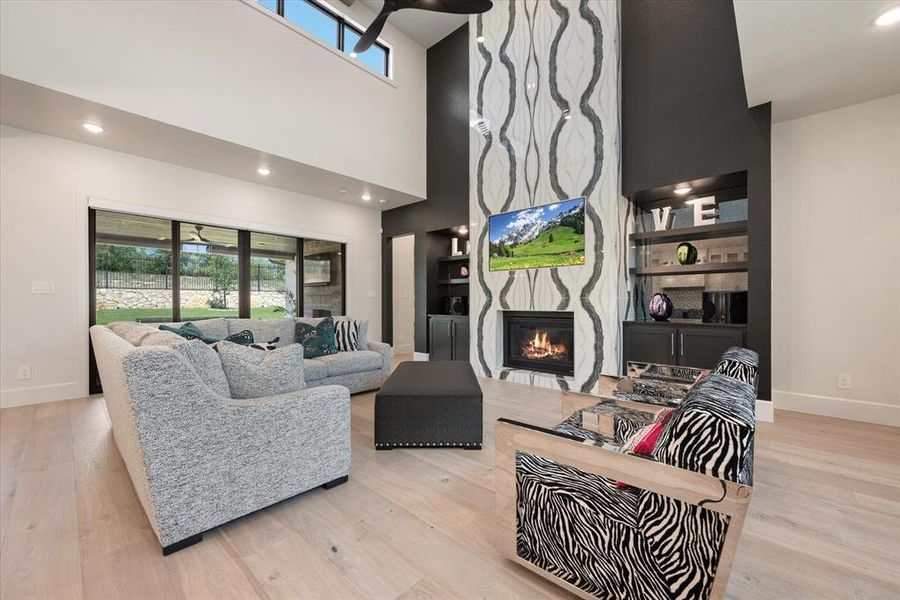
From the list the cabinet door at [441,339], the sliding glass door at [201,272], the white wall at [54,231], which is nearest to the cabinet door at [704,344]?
the cabinet door at [441,339]

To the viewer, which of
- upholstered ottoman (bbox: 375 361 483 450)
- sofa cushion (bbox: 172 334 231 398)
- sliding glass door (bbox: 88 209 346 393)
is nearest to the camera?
sofa cushion (bbox: 172 334 231 398)

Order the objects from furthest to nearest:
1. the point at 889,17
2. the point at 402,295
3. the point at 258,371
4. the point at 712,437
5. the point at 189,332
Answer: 1. the point at 402,295
2. the point at 189,332
3. the point at 889,17
4. the point at 258,371
5. the point at 712,437

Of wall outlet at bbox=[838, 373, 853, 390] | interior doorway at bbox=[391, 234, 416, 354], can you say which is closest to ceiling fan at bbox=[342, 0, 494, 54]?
wall outlet at bbox=[838, 373, 853, 390]

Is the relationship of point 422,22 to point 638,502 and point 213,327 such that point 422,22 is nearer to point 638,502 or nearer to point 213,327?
point 213,327

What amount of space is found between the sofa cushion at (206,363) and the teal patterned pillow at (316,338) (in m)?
2.31

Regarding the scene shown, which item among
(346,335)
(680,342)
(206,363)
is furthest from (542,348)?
(206,363)

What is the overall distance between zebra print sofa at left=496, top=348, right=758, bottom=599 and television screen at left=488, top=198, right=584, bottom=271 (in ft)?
10.0

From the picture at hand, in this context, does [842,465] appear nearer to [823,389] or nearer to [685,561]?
[823,389]

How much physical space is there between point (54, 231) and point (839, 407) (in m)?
7.91

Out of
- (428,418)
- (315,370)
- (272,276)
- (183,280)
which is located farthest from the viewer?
→ (272,276)

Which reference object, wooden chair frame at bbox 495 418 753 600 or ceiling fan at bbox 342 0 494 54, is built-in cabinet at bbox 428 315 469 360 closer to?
ceiling fan at bbox 342 0 494 54

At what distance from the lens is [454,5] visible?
2.86 metres

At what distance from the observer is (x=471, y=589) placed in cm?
130

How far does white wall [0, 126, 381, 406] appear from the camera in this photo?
3.58 metres
